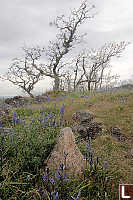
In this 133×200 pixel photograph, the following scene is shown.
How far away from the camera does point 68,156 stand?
7.28 feet

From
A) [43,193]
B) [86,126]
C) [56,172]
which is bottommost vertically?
[43,193]

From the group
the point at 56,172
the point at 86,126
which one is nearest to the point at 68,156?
the point at 56,172

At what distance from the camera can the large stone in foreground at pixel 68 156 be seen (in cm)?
210

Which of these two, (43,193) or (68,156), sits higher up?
(68,156)

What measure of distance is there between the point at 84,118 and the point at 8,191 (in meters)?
2.68

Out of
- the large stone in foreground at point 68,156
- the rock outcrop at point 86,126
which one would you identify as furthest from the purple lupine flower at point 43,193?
the rock outcrop at point 86,126

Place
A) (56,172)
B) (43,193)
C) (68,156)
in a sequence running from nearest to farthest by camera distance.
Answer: (43,193) < (56,172) < (68,156)

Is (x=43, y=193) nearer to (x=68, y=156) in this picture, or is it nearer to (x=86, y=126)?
(x=68, y=156)

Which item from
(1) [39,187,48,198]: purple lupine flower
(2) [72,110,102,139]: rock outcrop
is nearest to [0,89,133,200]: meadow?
(1) [39,187,48,198]: purple lupine flower

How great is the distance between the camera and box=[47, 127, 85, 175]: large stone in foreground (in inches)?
82.5

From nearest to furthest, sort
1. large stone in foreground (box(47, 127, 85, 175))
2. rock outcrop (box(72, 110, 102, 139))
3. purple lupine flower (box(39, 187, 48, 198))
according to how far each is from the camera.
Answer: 1. purple lupine flower (box(39, 187, 48, 198))
2. large stone in foreground (box(47, 127, 85, 175))
3. rock outcrop (box(72, 110, 102, 139))

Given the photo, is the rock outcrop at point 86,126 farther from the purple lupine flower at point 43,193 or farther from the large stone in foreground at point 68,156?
the purple lupine flower at point 43,193

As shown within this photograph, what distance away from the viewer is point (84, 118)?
4.12 metres

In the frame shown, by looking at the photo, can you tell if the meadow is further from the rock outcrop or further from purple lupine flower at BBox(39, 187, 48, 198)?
the rock outcrop
